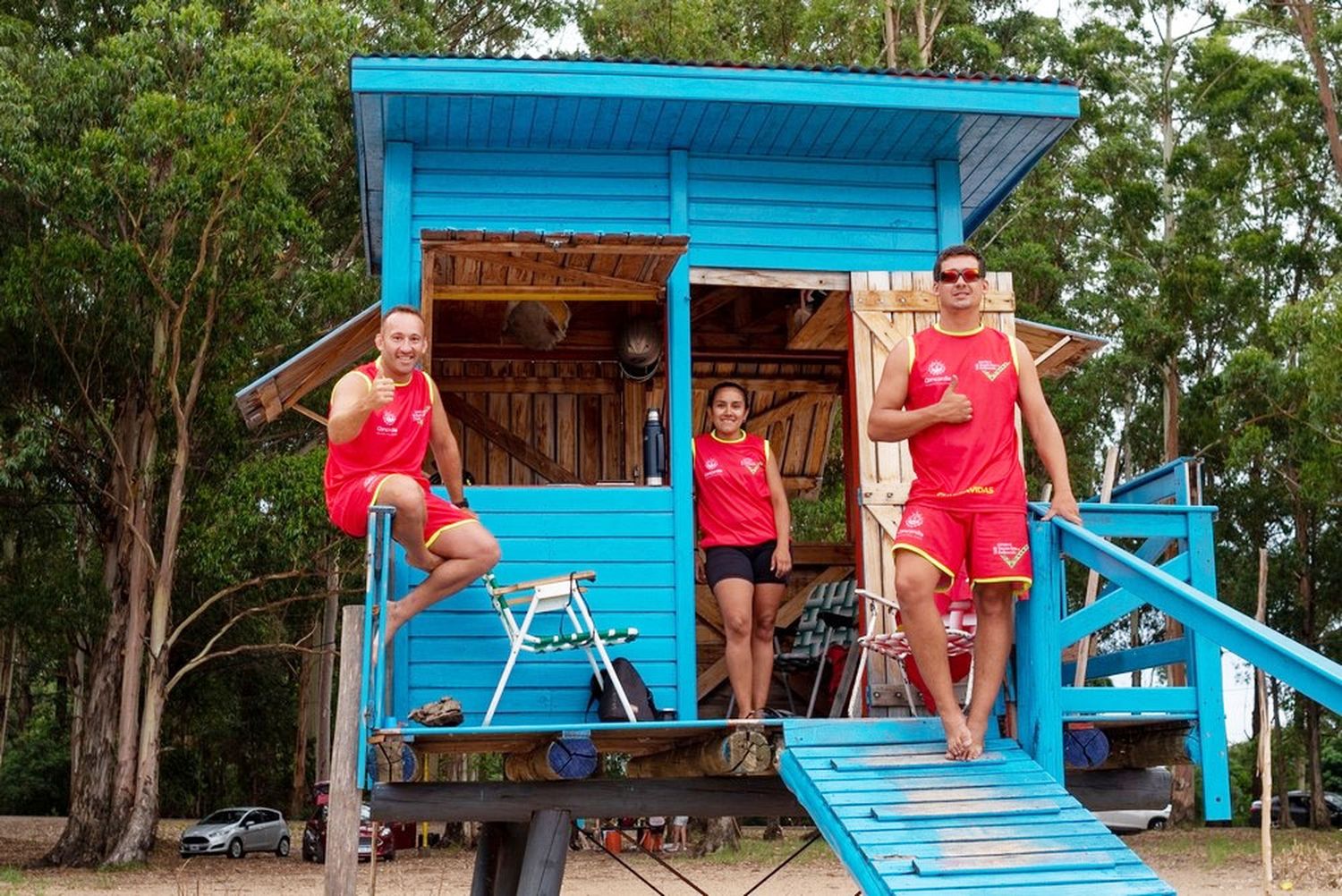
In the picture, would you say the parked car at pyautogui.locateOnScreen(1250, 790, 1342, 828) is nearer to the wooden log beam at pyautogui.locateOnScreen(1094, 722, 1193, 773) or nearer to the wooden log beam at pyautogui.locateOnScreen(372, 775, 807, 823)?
the wooden log beam at pyautogui.locateOnScreen(1094, 722, 1193, 773)

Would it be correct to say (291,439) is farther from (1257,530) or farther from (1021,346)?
(1021,346)

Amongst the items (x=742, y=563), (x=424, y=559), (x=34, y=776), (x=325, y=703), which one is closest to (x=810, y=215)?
(x=742, y=563)

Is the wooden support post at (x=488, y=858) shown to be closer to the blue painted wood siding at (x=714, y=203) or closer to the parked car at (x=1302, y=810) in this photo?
the blue painted wood siding at (x=714, y=203)

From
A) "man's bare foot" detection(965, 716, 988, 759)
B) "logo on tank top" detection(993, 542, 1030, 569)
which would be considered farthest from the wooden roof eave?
"man's bare foot" detection(965, 716, 988, 759)

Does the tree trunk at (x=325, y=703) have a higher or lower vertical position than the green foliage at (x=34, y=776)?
higher

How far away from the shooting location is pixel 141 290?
2325cm

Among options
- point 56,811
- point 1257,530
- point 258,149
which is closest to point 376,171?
point 258,149

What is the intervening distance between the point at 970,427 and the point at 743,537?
6.51ft

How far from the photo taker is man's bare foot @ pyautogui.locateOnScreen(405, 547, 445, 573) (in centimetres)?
712

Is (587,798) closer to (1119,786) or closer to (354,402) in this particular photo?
(354,402)

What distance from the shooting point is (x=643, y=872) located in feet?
89.6

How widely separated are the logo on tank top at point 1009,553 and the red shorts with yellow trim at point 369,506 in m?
2.45

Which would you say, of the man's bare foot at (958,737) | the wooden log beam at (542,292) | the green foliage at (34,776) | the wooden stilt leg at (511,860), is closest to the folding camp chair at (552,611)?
the wooden log beam at (542,292)

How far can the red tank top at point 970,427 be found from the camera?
625 centimetres
